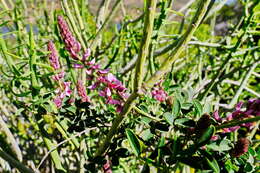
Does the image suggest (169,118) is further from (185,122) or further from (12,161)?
(12,161)

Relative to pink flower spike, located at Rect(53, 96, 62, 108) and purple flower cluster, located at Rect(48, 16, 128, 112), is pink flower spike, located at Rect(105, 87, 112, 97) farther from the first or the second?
pink flower spike, located at Rect(53, 96, 62, 108)

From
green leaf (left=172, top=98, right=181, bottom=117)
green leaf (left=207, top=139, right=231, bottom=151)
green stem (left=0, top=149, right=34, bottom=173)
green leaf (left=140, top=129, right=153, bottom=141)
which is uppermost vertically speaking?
green leaf (left=172, top=98, right=181, bottom=117)

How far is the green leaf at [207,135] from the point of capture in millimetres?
489

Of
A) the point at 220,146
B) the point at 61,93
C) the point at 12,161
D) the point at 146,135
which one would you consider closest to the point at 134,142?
the point at 146,135

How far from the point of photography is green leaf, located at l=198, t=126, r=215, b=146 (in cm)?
49

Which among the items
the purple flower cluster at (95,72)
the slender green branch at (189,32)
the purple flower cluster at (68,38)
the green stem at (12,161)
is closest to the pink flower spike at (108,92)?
the purple flower cluster at (95,72)

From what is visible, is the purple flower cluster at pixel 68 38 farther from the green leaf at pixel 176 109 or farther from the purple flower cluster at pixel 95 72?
the green leaf at pixel 176 109

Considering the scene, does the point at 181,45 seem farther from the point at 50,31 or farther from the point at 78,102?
the point at 50,31

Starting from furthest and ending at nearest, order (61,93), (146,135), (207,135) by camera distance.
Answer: (61,93)
(146,135)
(207,135)

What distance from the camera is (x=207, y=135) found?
1.62ft

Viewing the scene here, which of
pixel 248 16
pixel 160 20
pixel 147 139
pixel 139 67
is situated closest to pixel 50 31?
pixel 160 20

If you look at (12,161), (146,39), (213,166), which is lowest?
(12,161)

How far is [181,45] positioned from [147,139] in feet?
0.87

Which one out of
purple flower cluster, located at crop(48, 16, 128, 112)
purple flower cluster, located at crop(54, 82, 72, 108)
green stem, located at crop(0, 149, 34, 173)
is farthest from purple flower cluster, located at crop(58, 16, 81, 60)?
green stem, located at crop(0, 149, 34, 173)
